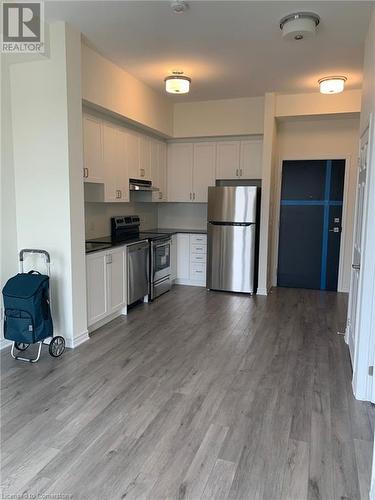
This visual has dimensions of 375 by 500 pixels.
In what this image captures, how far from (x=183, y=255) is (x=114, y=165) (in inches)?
81.4

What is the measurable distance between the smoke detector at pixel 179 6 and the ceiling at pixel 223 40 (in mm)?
58

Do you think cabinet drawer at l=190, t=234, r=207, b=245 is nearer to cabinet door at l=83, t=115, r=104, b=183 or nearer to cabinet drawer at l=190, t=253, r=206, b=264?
cabinet drawer at l=190, t=253, r=206, b=264

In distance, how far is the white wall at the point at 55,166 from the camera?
3.21 meters

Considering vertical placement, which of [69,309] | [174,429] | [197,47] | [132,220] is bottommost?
[174,429]

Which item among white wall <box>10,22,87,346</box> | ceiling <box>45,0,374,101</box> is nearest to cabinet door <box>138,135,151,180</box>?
ceiling <box>45,0,374,101</box>

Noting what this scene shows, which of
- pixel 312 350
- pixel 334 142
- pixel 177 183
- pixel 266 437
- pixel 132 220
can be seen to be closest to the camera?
pixel 266 437

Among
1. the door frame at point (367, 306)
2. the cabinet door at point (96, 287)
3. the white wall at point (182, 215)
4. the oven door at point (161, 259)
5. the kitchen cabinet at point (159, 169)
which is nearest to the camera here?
the door frame at point (367, 306)

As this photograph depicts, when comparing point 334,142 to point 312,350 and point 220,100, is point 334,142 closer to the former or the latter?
point 220,100

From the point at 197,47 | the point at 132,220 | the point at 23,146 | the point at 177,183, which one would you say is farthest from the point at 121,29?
the point at 177,183

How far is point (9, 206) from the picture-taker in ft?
11.3

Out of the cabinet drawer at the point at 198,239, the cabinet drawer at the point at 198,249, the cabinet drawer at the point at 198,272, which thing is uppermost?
the cabinet drawer at the point at 198,239

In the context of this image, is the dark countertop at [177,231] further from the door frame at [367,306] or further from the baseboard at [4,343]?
the door frame at [367,306]

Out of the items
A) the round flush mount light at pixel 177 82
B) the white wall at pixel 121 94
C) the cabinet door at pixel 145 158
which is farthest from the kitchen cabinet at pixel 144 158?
the round flush mount light at pixel 177 82

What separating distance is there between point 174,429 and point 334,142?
4919 mm
